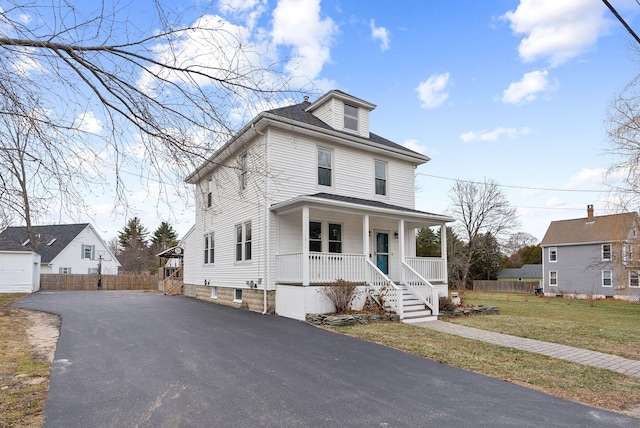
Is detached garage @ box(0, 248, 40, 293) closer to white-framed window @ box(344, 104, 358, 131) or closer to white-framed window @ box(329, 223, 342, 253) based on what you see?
white-framed window @ box(329, 223, 342, 253)

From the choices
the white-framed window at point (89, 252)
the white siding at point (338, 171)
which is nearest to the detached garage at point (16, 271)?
the white-framed window at point (89, 252)

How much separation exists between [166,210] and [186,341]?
5265 mm

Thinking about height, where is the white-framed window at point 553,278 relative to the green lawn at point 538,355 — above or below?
below

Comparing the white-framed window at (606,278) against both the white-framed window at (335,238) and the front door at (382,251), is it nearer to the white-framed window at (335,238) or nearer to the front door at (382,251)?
the front door at (382,251)

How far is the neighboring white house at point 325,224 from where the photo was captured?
38.8 feet

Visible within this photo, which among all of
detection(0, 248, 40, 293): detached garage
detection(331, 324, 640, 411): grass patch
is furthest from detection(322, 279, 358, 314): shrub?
detection(0, 248, 40, 293): detached garage

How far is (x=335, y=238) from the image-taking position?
14117 mm

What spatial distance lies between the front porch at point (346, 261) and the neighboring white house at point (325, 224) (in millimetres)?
32

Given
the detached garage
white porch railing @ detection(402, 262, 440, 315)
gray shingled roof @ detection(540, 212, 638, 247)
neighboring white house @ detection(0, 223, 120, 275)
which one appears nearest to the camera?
white porch railing @ detection(402, 262, 440, 315)

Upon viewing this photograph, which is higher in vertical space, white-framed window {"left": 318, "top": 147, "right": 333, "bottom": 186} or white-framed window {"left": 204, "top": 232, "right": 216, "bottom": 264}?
white-framed window {"left": 318, "top": 147, "right": 333, "bottom": 186}

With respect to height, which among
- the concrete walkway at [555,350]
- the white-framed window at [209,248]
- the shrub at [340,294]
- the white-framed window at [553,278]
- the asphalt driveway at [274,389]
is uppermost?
the white-framed window at [209,248]

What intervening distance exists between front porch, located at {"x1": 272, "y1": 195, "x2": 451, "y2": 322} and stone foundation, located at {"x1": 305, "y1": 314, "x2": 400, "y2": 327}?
32cm

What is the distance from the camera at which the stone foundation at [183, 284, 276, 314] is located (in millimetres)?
12906

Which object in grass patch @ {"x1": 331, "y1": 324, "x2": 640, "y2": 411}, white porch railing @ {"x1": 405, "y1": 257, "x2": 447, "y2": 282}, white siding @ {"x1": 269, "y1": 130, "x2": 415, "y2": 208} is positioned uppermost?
white siding @ {"x1": 269, "y1": 130, "x2": 415, "y2": 208}
